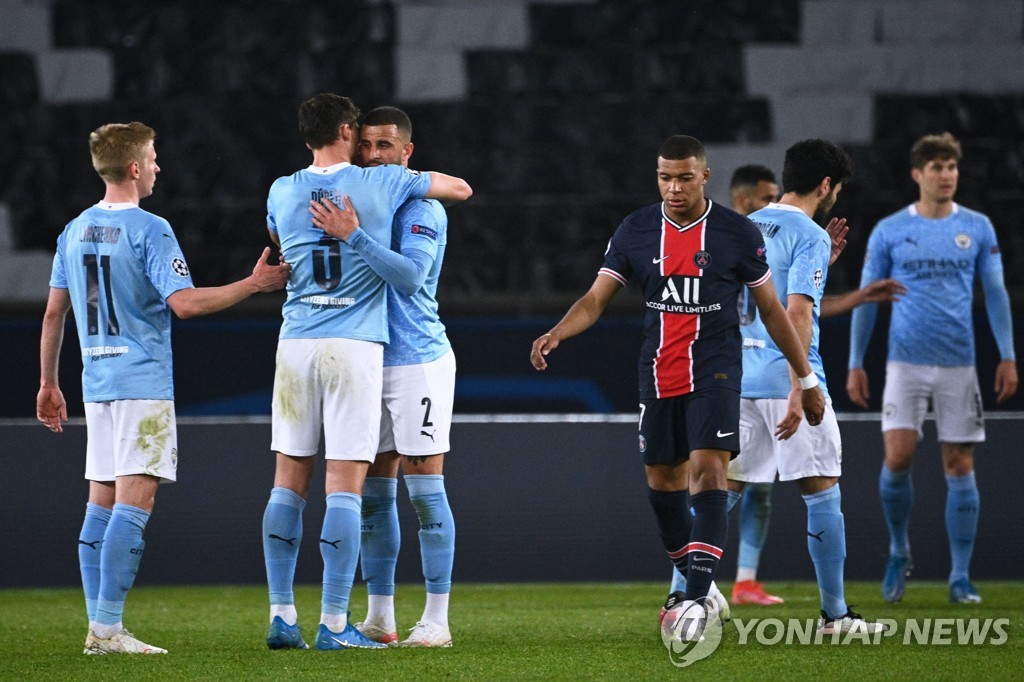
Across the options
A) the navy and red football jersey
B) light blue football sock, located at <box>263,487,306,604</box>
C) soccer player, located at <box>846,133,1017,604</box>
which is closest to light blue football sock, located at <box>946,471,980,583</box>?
soccer player, located at <box>846,133,1017,604</box>

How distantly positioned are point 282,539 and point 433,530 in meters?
0.48

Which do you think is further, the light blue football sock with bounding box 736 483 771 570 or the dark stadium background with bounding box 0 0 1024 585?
the dark stadium background with bounding box 0 0 1024 585

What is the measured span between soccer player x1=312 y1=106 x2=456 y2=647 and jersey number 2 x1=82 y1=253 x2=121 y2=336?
0.83m

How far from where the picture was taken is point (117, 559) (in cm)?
417

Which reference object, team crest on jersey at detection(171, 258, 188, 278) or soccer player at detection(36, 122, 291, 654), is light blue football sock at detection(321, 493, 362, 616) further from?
team crest on jersey at detection(171, 258, 188, 278)

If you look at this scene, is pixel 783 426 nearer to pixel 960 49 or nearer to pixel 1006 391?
pixel 1006 391

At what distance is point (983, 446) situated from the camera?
6527 millimetres

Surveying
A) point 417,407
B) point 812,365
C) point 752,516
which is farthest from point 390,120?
point 752,516

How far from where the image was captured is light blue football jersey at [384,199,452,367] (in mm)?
4289

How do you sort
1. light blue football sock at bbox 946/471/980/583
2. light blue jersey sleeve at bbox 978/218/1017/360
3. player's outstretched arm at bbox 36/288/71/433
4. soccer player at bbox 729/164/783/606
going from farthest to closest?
light blue jersey sleeve at bbox 978/218/1017/360
light blue football sock at bbox 946/471/980/583
soccer player at bbox 729/164/783/606
player's outstretched arm at bbox 36/288/71/433

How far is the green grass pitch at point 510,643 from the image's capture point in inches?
144

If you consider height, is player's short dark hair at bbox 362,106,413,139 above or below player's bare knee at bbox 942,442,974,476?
above

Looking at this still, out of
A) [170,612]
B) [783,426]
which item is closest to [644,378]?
[783,426]

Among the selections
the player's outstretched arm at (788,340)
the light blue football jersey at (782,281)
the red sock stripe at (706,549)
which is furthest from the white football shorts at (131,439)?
the light blue football jersey at (782,281)
